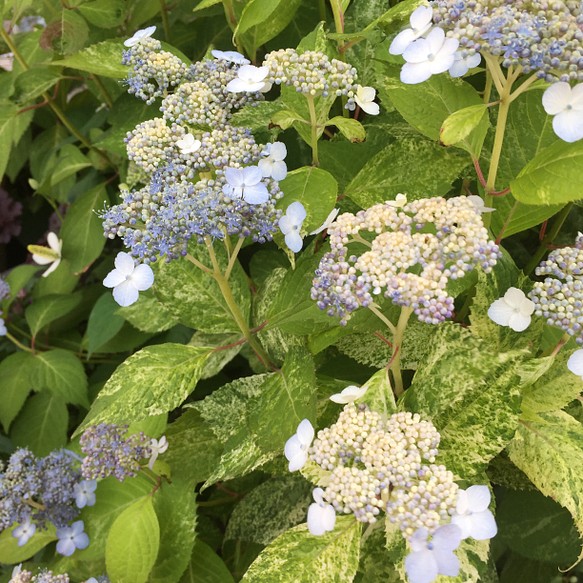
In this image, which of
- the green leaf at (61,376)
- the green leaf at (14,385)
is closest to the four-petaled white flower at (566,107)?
the green leaf at (61,376)

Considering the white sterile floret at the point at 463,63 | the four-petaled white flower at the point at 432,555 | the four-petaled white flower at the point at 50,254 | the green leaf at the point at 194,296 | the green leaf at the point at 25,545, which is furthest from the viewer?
the four-petaled white flower at the point at 50,254

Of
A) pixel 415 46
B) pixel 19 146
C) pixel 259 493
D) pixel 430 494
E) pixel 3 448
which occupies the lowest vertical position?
pixel 3 448

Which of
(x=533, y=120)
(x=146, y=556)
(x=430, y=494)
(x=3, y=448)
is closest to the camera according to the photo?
(x=430, y=494)

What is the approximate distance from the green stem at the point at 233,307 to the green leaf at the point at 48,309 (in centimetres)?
A: 55

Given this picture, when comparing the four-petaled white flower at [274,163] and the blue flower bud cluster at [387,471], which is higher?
the four-petaled white flower at [274,163]

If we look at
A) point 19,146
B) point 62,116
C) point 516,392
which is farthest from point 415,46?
point 19,146

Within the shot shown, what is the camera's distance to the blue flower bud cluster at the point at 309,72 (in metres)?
0.61

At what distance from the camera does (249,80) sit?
2.08 ft

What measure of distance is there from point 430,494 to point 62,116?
3.63 feet

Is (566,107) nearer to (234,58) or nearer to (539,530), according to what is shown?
(234,58)

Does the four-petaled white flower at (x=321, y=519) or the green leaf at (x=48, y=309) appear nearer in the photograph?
the four-petaled white flower at (x=321, y=519)

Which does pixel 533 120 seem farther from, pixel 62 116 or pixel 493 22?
pixel 62 116

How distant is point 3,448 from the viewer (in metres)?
1.25

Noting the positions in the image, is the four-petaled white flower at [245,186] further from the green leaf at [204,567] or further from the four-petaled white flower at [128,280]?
the green leaf at [204,567]
